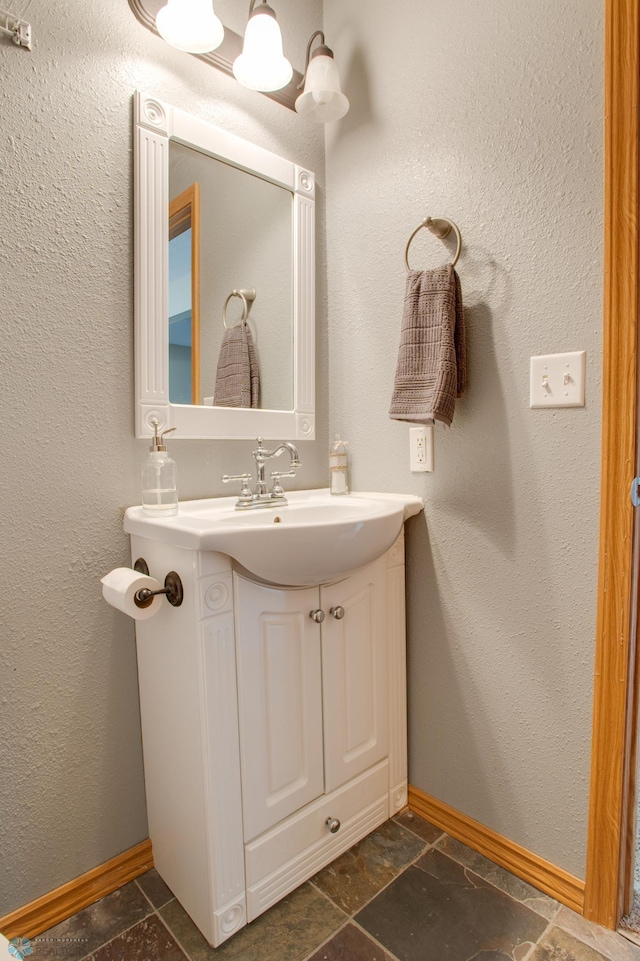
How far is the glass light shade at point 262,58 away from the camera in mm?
1219

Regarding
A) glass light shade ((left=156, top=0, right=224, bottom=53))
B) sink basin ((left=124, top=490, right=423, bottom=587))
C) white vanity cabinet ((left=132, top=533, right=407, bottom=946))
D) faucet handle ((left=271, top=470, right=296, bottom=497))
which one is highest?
glass light shade ((left=156, top=0, right=224, bottom=53))

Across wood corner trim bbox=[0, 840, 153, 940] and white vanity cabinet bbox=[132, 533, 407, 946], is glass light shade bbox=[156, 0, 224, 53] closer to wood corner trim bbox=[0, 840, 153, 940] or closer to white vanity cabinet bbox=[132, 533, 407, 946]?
white vanity cabinet bbox=[132, 533, 407, 946]

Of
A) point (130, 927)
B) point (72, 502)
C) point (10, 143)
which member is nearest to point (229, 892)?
point (130, 927)

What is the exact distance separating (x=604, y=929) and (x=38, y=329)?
165 cm

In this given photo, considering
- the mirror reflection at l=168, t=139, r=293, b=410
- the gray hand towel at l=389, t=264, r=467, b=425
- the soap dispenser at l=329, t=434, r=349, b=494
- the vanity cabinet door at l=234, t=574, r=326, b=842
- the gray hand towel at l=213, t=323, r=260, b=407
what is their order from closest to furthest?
the vanity cabinet door at l=234, t=574, r=326, b=842
the gray hand towel at l=389, t=264, r=467, b=425
the mirror reflection at l=168, t=139, r=293, b=410
the gray hand towel at l=213, t=323, r=260, b=407
the soap dispenser at l=329, t=434, r=349, b=494

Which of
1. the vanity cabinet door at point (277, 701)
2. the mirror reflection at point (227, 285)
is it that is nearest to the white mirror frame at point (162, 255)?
the mirror reflection at point (227, 285)

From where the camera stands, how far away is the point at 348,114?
1.46 metres

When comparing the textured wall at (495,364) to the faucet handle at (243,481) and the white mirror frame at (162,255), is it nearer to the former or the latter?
the white mirror frame at (162,255)

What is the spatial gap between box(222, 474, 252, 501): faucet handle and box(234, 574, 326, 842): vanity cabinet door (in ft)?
0.97

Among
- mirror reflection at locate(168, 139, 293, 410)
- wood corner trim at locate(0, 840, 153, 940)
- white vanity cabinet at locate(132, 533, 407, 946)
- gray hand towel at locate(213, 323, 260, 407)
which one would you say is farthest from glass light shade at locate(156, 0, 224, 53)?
wood corner trim at locate(0, 840, 153, 940)

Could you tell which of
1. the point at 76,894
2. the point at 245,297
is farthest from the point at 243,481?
the point at 76,894

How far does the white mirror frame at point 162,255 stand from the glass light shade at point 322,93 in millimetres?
142

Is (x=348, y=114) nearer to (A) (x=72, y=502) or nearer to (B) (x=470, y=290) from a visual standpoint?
(B) (x=470, y=290)

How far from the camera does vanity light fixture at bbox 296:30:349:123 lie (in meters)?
1.32
